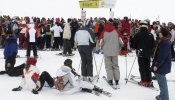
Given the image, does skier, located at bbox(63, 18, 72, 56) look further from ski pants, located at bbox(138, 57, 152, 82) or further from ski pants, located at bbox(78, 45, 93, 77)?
ski pants, located at bbox(138, 57, 152, 82)

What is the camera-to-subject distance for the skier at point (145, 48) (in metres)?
8.85

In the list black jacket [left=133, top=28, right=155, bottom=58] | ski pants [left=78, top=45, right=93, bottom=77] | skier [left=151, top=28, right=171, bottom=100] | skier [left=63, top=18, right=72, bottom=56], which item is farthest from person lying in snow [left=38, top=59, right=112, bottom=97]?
skier [left=63, top=18, right=72, bottom=56]

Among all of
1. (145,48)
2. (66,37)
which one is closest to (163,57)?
(145,48)

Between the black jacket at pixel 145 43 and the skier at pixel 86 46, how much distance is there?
4.10 feet

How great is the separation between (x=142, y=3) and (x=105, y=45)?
44541 mm

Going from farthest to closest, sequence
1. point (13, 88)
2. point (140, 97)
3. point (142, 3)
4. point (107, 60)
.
Result: point (142, 3)
point (107, 60)
point (13, 88)
point (140, 97)

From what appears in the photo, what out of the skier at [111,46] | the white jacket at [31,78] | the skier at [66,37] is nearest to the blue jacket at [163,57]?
the skier at [111,46]

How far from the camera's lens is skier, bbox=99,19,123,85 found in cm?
888

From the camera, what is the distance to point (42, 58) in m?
14.6

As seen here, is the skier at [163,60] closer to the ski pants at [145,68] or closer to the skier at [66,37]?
the ski pants at [145,68]

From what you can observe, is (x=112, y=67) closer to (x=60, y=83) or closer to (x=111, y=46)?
(x=111, y=46)

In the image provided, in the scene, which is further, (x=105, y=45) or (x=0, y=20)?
(x=0, y=20)

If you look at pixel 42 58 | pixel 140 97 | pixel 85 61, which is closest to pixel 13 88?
pixel 85 61

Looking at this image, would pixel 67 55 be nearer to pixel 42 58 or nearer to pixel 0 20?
pixel 42 58
